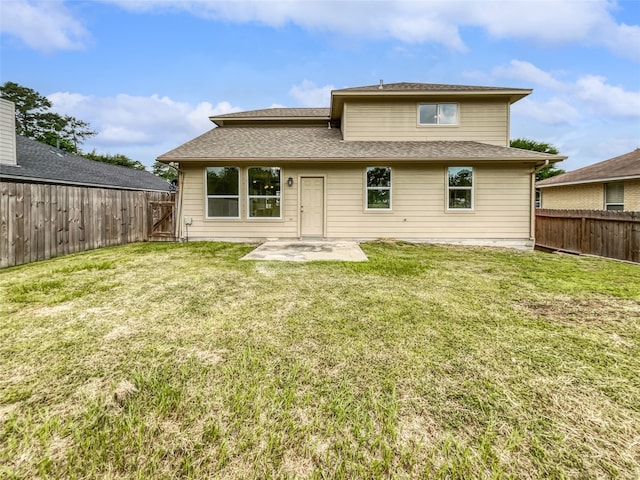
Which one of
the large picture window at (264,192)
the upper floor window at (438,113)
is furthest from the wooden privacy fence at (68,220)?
the upper floor window at (438,113)

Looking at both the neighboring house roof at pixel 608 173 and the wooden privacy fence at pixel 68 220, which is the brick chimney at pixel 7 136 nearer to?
the wooden privacy fence at pixel 68 220

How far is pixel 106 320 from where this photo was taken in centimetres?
319

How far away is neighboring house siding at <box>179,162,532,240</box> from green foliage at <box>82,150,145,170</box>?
111ft

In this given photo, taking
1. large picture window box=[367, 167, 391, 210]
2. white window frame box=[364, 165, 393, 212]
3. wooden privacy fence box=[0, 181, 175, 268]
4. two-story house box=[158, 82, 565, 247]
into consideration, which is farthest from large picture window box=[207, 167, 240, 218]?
large picture window box=[367, 167, 391, 210]

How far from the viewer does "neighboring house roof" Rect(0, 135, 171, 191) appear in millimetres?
10414

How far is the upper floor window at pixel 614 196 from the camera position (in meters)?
12.4

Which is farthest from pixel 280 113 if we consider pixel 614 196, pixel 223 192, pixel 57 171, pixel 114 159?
pixel 114 159

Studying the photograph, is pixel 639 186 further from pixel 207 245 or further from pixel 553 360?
pixel 207 245

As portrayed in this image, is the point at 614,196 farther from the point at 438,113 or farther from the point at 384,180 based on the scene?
the point at 384,180

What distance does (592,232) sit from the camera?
8766 mm

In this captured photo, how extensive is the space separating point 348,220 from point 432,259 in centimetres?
330

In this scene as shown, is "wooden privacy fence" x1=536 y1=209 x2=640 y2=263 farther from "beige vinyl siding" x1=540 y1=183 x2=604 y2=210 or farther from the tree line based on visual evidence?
the tree line

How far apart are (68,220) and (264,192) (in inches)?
196

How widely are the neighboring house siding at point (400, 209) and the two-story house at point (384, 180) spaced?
3 centimetres
